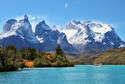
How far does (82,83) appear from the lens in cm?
7506

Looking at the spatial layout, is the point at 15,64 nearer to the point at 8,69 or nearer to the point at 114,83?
the point at 8,69

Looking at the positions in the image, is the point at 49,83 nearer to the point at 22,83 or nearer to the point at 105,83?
the point at 22,83

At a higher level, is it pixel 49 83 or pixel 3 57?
pixel 3 57

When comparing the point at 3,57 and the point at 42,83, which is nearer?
the point at 42,83

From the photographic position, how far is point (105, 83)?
76250 millimetres

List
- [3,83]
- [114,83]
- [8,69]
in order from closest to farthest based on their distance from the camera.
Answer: [3,83]
[114,83]
[8,69]

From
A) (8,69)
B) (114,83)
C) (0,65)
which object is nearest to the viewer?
(114,83)

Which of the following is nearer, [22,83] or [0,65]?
[22,83]

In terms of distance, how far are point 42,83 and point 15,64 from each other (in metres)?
69.2

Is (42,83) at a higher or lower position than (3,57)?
lower

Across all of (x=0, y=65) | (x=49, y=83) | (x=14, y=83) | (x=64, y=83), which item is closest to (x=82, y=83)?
(x=64, y=83)

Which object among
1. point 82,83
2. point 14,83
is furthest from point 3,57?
point 82,83

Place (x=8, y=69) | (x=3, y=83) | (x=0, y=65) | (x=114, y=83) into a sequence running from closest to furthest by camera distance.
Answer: (x=3, y=83) → (x=114, y=83) → (x=0, y=65) → (x=8, y=69)

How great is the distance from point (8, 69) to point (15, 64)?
558 cm
